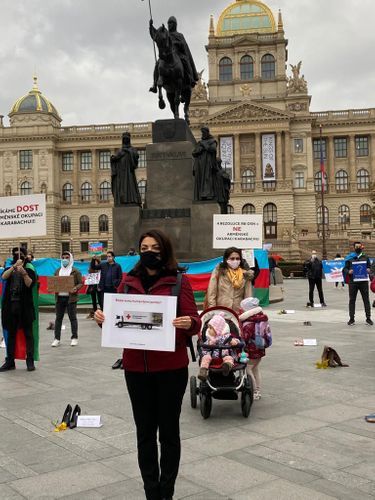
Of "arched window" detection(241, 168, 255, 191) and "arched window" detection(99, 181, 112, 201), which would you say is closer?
"arched window" detection(241, 168, 255, 191)

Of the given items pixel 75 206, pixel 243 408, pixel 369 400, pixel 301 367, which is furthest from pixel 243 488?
pixel 75 206

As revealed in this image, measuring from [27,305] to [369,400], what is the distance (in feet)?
17.6

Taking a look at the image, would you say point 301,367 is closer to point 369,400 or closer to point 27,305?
point 369,400

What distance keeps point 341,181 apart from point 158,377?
7659cm

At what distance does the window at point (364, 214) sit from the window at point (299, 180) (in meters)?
8.34

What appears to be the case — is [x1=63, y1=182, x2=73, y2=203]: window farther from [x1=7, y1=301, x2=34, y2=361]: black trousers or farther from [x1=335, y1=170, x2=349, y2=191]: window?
[x1=7, y1=301, x2=34, y2=361]: black trousers

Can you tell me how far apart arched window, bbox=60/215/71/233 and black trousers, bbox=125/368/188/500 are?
78.9 metres

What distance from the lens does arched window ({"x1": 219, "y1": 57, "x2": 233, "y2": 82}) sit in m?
79.6

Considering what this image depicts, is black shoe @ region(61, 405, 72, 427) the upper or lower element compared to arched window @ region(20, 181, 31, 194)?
lower

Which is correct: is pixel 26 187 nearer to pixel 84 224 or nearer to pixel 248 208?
pixel 84 224

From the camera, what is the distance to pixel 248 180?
75.1 m

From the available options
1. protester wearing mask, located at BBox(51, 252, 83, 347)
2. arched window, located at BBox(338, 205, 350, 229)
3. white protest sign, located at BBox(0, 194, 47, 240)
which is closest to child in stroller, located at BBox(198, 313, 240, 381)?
white protest sign, located at BBox(0, 194, 47, 240)

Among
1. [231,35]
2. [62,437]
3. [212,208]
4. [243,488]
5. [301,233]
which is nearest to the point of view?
[243,488]

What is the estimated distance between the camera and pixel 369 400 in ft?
22.8
